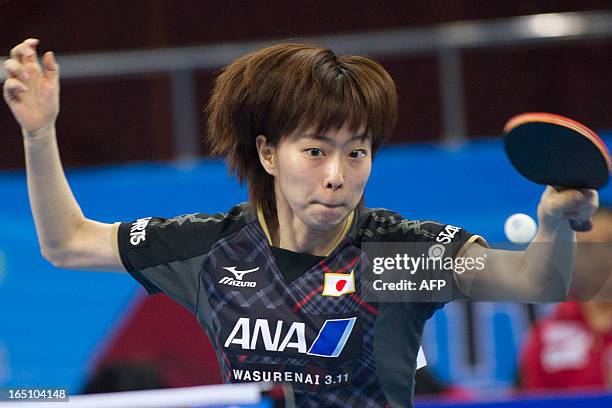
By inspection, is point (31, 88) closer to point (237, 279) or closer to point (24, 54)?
point (24, 54)

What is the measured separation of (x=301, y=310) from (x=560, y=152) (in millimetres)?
733

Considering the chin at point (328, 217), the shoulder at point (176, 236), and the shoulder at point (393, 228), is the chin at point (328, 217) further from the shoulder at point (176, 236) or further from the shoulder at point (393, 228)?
the shoulder at point (176, 236)

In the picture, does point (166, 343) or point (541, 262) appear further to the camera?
point (166, 343)

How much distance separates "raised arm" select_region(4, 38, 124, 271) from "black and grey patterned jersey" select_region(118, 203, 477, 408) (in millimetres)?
85

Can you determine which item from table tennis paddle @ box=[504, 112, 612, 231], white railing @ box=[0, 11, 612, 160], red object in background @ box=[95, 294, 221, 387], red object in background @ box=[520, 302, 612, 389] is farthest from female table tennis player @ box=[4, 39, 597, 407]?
white railing @ box=[0, 11, 612, 160]

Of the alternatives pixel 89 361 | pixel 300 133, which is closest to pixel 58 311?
pixel 89 361

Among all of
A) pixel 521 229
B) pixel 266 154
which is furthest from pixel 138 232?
pixel 521 229

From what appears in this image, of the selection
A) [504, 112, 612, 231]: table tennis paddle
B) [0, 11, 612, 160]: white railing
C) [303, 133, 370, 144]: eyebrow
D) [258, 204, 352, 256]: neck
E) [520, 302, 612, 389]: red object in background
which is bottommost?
[520, 302, 612, 389]: red object in background

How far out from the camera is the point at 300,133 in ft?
9.29

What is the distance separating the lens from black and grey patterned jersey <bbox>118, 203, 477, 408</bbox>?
285 centimetres

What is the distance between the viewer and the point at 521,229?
2799 mm

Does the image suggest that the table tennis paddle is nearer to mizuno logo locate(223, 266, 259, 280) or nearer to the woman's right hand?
mizuno logo locate(223, 266, 259, 280)

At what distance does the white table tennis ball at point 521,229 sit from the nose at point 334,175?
1.37 feet

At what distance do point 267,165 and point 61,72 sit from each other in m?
3.68
